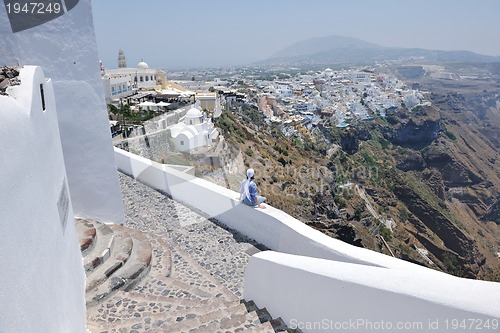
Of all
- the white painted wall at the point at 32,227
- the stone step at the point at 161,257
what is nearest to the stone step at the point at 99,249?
the stone step at the point at 161,257

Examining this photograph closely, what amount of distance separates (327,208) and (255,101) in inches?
1328

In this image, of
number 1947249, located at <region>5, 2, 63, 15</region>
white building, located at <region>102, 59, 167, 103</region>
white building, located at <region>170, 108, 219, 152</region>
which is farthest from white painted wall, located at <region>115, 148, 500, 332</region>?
white building, located at <region>102, 59, 167, 103</region>

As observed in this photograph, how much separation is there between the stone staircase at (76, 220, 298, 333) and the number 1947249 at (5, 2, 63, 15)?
2.43 metres

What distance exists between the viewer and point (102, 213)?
5059 millimetres

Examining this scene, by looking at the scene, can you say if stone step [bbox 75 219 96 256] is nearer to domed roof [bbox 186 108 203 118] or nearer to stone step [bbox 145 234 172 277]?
stone step [bbox 145 234 172 277]

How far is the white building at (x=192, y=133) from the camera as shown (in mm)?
20734

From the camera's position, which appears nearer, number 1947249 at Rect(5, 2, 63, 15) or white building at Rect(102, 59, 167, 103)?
number 1947249 at Rect(5, 2, 63, 15)

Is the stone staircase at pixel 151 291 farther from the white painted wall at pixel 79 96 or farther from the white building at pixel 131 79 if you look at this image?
the white building at pixel 131 79

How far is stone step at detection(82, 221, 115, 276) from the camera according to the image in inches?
155


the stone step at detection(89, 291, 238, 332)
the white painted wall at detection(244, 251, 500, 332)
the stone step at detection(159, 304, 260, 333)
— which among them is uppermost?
the white painted wall at detection(244, 251, 500, 332)

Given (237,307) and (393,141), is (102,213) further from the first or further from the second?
(393,141)

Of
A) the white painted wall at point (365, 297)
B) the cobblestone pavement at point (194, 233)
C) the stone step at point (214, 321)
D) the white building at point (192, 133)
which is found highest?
the white painted wall at point (365, 297)

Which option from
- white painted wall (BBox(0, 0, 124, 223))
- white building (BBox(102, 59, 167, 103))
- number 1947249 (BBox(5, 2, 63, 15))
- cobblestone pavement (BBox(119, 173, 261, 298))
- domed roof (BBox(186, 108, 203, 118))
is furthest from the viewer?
white building (BBox(102, 59, 167, 103))

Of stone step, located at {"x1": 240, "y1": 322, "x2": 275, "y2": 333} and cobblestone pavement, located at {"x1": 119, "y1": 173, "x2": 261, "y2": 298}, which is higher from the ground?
stone step, located at {"x1": 240, "y1": 322, "x2": 275, "y2": 333}
